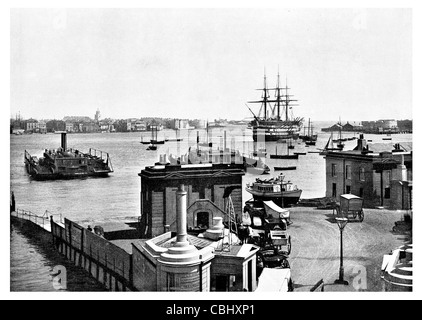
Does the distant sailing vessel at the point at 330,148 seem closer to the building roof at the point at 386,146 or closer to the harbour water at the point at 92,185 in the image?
the harbour water at the point at 92,185

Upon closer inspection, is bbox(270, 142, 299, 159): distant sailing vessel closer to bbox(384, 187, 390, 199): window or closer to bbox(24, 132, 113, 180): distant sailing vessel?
bbox(384, 187, 390, 199): window

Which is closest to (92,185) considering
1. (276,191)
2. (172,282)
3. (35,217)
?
(35,217)

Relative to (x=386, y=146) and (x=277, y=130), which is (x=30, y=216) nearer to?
(x=277, y=130)

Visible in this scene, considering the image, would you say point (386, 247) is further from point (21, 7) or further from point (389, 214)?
point (21, 7)

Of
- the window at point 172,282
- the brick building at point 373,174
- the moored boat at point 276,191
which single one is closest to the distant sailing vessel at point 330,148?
the brick building at point 373,174
